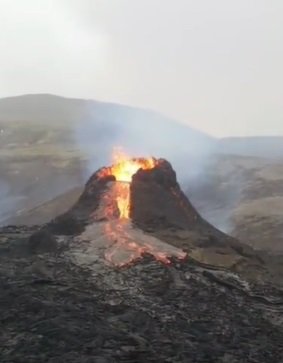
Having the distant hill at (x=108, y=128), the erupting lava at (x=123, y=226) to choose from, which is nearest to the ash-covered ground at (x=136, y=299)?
the erupting lava at (x=123, y=226)

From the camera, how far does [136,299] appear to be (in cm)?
1670

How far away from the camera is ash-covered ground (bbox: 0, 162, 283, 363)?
1400cm

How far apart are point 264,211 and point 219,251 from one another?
2539 cm

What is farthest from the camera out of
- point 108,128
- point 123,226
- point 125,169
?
point 108,128

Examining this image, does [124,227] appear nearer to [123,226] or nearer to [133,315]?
[123,226]

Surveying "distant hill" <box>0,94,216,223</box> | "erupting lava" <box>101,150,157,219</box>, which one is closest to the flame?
"erupting lava" <box>101,150,157,219</box>

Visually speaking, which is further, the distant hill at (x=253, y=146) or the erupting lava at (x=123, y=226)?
the distant hill at (x=253, y=146)

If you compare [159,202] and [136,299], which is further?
[159,202]

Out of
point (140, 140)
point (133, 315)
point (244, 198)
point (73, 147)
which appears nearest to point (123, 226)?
point (133, 315)

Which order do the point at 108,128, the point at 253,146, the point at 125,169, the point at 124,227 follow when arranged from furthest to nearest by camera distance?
the point at 253,146
the point at 108,128
the point at 125,169
the point at 124,227

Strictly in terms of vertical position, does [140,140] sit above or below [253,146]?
below

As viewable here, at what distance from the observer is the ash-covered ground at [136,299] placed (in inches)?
551

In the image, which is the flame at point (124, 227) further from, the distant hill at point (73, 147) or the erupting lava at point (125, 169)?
the distant hill at point (73, 147)

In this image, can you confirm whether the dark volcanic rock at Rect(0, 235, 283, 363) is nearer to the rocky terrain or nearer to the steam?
the rocky terrain
